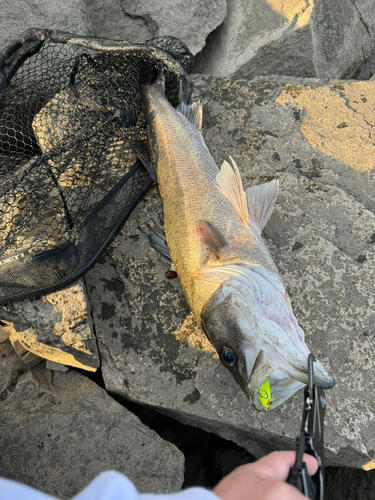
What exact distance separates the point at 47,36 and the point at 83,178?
126cm

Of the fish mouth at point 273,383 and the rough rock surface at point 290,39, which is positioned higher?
the rough rock surface at point 290,39

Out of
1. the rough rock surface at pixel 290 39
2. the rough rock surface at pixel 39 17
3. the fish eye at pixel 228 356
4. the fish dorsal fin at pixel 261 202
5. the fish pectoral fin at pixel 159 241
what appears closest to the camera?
the fish eye at pixel 228 356

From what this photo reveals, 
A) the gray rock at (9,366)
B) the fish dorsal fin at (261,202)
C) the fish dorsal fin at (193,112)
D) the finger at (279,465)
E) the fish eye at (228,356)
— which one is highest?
the fish dorsal fin at (193,112)

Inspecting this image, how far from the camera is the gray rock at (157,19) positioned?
16.7 feet

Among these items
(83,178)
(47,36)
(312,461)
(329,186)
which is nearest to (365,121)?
(329,186)

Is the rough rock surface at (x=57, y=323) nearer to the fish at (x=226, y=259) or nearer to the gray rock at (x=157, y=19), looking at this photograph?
the fish at (x=226, y=259)

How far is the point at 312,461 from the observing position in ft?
5.47

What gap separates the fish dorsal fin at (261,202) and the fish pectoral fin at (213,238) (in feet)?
1.25

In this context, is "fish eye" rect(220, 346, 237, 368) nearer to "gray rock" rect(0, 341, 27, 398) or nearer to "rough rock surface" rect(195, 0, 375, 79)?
"gray rock" rect(0, 341, 27, 398)

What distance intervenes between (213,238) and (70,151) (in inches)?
58.7

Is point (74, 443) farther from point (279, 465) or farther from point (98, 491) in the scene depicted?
point (98, 491)

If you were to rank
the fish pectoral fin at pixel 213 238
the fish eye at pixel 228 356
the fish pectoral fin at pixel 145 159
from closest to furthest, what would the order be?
the fish eye at pixel 228 356, the fish pectoral fin at pixel 213 238, the fish pectoral fin at pixel 145 159

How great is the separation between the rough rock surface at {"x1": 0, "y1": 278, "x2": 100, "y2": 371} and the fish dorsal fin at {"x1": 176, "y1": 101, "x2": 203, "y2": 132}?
6.06ft

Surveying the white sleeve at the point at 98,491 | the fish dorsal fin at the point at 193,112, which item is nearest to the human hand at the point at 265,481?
the white sleeve at the point at 98,491
